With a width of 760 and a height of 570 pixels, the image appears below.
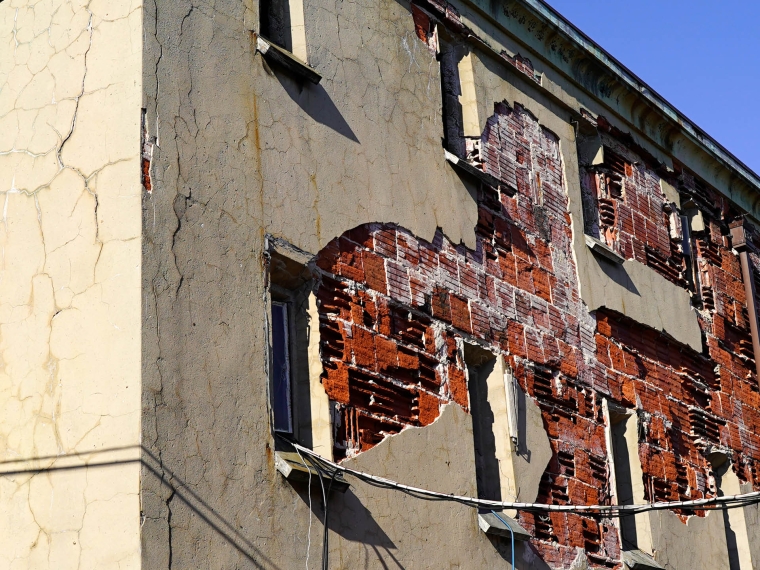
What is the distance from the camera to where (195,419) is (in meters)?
7.58

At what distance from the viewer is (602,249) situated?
41.8 ft

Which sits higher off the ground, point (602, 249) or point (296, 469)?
point (602, 249)

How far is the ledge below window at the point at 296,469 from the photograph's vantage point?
8023mm

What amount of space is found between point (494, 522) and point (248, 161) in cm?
345

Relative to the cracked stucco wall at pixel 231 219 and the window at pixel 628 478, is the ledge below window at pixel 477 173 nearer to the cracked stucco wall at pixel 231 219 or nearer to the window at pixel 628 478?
the cracked stucco wall at pixel 231 219

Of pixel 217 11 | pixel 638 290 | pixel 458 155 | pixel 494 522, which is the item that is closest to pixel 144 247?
pixel 217 11

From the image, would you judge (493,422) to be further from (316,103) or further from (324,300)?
(316,103)

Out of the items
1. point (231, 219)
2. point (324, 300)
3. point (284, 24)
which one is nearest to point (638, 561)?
point (324, 300)

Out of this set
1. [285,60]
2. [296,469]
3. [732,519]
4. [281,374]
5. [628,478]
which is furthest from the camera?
[732,519]

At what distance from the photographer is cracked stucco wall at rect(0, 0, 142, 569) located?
723cm

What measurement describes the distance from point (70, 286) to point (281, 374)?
1625mm

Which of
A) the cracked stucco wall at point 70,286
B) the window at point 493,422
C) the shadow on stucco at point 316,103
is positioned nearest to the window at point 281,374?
the cracked stucco wall at point 70,286

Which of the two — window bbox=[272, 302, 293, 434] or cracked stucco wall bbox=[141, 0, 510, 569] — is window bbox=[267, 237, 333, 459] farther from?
cracked stucco wall bbox=[141, 0, 510, 569]

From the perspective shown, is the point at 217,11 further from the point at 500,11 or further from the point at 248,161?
the point at 500,11
